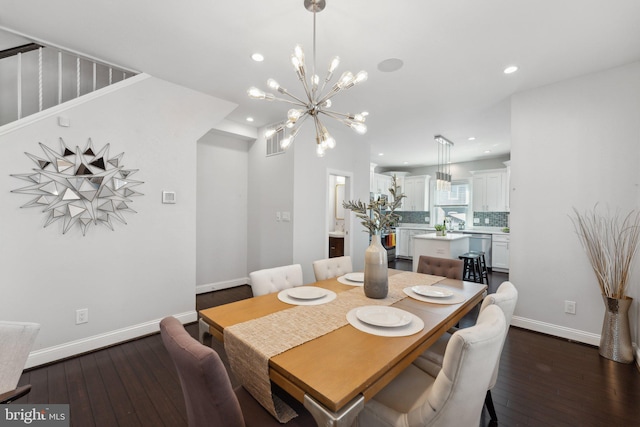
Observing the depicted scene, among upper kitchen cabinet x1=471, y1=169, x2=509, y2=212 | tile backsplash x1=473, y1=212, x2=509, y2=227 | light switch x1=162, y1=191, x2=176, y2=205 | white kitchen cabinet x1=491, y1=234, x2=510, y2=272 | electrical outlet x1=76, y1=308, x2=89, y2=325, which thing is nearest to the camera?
electrical outlet x1=76, y1=308, x2=89, y2=325

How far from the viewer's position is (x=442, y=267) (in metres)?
2.71

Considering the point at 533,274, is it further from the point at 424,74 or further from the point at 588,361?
the point at 424,74

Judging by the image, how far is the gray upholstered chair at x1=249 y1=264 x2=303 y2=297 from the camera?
2.00 meters

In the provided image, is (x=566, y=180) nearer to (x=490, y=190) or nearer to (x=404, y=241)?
(x=490, y=190)

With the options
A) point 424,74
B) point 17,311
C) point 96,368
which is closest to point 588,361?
point 424,74

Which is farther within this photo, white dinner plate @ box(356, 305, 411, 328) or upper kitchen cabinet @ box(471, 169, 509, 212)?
upper kitchen cabinet @ box(471, 169, 509, 212)

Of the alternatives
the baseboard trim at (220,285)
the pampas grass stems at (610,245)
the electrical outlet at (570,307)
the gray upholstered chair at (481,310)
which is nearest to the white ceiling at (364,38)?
the pampas grass stems at (610,245)

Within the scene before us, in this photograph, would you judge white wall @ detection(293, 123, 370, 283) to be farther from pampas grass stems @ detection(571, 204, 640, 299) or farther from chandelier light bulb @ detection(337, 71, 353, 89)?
pampas grass stems @ detection(571, 204, 640, 299)

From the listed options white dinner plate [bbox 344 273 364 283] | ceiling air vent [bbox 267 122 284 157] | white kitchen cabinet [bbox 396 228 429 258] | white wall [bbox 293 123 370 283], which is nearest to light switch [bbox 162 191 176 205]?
white wall [bbox 293 123 370 283]

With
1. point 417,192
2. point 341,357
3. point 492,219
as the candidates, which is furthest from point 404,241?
point 341,357

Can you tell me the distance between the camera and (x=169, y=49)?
2449 millimetres

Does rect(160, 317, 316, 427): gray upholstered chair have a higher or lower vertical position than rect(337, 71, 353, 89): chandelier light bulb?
lower

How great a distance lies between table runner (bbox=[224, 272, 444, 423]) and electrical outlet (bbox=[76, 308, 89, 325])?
211 centimetres
